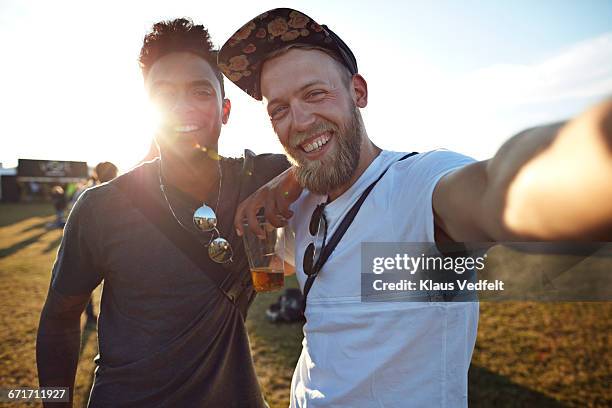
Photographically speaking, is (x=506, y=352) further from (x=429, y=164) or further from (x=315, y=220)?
(x=429, y=164)

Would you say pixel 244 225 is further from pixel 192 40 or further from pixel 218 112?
pixel 192 40

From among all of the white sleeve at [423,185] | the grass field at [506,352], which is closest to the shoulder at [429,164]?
the white sleeve at [423,185]

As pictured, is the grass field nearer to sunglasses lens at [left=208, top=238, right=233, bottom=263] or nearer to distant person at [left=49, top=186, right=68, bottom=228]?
sunglasses lens at [left=208, top=238, right=233, bottom=263]

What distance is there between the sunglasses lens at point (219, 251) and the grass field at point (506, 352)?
10.4ft

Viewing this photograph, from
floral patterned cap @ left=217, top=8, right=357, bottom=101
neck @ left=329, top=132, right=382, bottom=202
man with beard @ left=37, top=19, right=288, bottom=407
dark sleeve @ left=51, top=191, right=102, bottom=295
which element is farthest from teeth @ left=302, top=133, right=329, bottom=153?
dark sleeve @ left=51, top=191, right=102, bottom=295

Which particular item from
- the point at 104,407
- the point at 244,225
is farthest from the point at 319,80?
the point at 104,407

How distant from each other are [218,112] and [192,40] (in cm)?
48

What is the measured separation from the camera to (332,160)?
178 cm

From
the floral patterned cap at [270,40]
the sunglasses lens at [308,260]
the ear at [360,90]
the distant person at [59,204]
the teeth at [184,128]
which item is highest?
the distant person at [59,204]

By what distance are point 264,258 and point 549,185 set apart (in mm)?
1593

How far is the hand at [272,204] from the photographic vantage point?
6.76 feet

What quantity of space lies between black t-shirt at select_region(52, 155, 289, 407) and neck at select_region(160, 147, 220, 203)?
0.18 meters

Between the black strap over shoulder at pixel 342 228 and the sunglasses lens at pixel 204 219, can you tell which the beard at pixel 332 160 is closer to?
the black strap over shoulder at pixel 342 228

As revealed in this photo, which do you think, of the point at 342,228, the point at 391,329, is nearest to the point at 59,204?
the point at 342,228
